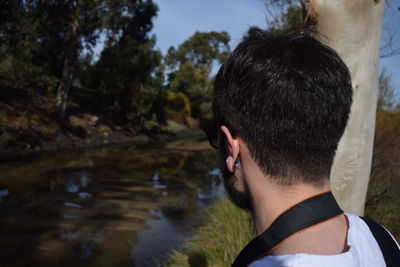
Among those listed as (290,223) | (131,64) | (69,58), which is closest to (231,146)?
(290,223)

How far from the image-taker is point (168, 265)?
14.9 ft

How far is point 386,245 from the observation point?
4.03 feet

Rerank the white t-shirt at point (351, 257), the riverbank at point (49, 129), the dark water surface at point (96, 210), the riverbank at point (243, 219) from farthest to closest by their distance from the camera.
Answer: the riverbank at point (49, 129) → the dark water surface at point (96, 210) → the riverbank at point (243, 219) → the white t-shirt at point (351, 257)

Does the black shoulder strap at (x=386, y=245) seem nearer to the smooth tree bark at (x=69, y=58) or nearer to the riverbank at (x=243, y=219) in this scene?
the riverbank at (x=243, y=219)

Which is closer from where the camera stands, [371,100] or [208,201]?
[371,100]

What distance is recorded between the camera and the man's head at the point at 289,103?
1.11 m

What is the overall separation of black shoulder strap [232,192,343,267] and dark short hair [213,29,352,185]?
10cm

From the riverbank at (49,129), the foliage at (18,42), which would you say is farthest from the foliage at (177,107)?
the foliage at (18,42)

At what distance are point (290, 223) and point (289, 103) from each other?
0.36 metres

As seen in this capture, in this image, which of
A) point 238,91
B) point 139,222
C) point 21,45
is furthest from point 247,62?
point 21,45

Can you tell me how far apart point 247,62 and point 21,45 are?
53.9ft

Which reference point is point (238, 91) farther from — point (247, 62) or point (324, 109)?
point (324, 109)

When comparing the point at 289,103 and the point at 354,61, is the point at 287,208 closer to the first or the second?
the point at 289,103

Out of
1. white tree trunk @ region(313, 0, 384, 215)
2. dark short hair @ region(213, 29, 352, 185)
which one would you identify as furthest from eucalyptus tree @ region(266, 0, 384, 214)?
dark short hair @ region(213, 29, 352, 185)
